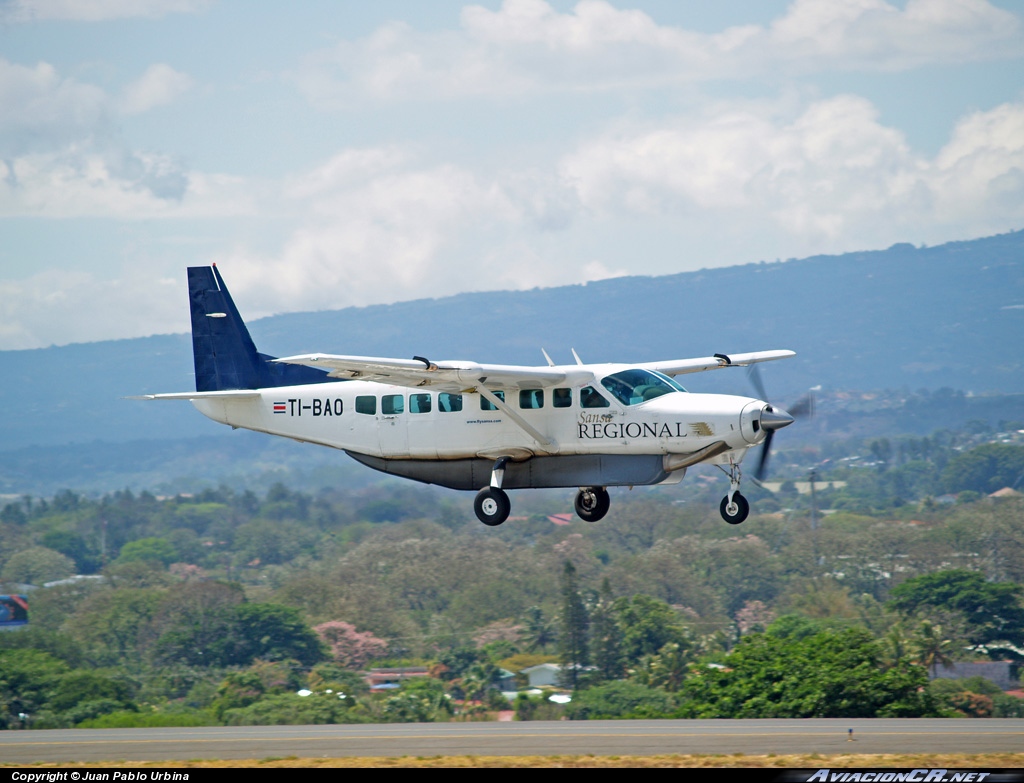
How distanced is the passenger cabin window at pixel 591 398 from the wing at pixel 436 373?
591 millimetres

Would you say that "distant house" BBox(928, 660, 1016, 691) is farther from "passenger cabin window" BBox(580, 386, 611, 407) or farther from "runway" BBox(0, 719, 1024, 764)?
"passenger cabin window" BBox(580, 386, 611, 407)

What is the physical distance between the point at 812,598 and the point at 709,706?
190 feet

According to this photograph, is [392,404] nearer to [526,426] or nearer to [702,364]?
[526,426]

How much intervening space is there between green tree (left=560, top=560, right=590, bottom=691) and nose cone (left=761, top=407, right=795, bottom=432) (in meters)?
58.4

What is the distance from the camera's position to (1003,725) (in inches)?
1848

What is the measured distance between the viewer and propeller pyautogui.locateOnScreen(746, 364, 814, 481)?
30.8 m

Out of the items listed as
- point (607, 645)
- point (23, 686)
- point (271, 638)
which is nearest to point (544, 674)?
point (607, 645)

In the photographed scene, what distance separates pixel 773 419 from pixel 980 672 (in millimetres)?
69378

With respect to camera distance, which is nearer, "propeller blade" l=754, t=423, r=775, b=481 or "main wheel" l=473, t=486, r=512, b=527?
"main wheel" l=473, t=486, r=512, b=527

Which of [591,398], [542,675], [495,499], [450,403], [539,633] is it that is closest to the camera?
[591,398]

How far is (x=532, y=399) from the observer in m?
32.3

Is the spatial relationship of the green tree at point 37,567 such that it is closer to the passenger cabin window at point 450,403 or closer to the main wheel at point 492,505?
the passenger cabin window at point 450,403

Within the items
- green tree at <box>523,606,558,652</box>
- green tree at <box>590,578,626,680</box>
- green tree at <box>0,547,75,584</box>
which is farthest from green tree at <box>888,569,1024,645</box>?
green tree at <box>0,547,75,584</box>
